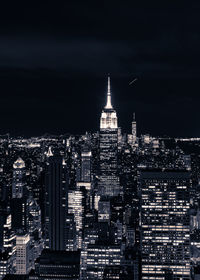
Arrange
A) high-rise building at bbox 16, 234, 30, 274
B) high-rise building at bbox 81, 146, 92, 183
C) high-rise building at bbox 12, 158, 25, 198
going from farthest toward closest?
high-rise building at bbox 81, 146, 92, 183, high-rise building at bbox 12, 158, 25, 198, high-rise building at bbox 16, 234, 30, 274

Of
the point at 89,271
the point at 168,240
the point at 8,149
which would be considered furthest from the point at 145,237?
the point at 8,149

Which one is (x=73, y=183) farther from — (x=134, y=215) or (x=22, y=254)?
(x=22, y=254)

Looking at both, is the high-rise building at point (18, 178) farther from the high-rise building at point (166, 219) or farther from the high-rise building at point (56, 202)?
the high-rise building at point (166, 219)

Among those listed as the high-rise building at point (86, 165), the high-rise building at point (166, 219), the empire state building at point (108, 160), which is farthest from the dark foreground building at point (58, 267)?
the high-rise building at point (86, 165)

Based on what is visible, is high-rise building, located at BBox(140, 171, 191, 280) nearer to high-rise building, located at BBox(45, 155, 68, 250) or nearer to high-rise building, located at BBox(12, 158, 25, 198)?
high-rise building, located at BBox(45, 155, 68, 250)

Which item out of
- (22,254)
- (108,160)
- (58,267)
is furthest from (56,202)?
(108,160)

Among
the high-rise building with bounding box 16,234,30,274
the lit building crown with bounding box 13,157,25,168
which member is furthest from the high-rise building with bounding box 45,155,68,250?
the lit building crown with bounding box 13,157,25,168

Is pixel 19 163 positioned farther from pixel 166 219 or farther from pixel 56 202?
pixel 166 219
